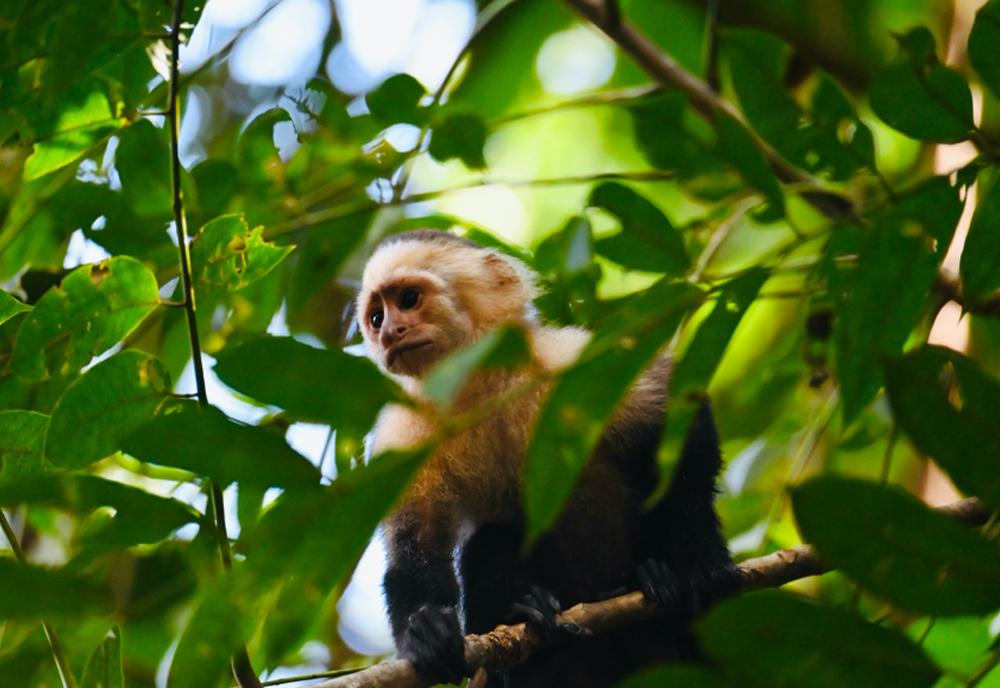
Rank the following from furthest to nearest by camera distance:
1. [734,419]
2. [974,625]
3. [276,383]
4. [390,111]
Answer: [734,419] → [390,111] → [974,625] → [276,383]

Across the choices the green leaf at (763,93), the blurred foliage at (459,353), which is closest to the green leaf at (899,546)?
the blurred foliage at (459,353)

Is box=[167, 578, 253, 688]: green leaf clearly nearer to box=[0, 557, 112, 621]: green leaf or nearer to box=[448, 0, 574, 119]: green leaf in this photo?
box=[0, 557, 112, 621]: green leaf

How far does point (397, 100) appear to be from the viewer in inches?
98.7

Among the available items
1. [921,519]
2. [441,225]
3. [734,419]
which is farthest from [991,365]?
[921,519]

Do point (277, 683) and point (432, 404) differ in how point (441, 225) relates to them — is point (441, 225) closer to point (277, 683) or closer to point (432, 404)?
point (277, 683)

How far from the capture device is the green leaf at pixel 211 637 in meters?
1.03

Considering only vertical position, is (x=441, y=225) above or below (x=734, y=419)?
above

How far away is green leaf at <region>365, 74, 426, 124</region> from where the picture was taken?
2.49 metres

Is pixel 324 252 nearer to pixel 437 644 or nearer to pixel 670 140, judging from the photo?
pixel 437 644

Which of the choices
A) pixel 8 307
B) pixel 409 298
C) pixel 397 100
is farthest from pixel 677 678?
pixel 409 298

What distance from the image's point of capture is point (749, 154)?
1632 mm

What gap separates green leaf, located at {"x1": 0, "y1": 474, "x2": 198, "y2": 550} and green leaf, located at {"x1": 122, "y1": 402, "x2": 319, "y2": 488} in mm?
89

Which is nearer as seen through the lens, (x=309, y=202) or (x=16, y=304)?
(x=16, y=304)

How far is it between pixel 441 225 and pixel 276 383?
1923 mm
